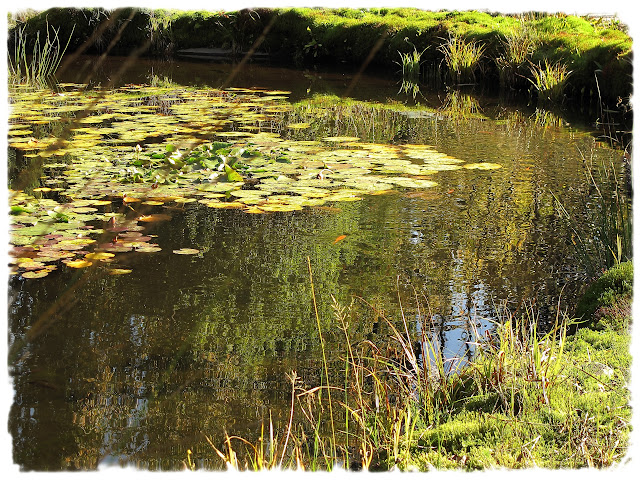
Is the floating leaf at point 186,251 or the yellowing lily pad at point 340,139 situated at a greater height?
the yellowing lily pad at point 340,139

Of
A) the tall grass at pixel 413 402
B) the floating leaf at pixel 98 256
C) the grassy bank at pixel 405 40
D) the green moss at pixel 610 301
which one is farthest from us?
the grassy bank at pixel 405 40

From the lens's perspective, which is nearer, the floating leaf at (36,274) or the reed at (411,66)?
the floating leaf at (36,274)

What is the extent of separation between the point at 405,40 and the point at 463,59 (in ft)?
5.86

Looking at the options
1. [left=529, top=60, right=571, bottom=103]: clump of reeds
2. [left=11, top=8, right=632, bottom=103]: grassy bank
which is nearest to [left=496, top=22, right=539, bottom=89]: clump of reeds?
[left=11, top=8, right=632, bottom=103]: grassy bank

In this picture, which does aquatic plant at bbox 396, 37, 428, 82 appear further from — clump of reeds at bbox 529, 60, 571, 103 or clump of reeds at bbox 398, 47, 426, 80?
clump of reeds at bbox 529, 60, 571, 103

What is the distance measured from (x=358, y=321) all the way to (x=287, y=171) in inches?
101

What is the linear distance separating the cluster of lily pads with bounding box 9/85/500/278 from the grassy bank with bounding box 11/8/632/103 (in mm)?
2183

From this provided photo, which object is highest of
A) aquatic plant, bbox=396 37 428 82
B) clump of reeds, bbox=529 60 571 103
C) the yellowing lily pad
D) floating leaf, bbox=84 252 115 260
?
aquatic plant, bbox=396 37 428 82

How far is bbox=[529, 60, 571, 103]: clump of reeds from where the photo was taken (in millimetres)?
9555

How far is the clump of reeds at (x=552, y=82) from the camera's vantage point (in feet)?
31.3

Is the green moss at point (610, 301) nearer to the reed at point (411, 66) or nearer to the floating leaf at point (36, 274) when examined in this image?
the floating leaf at point (36, 274)

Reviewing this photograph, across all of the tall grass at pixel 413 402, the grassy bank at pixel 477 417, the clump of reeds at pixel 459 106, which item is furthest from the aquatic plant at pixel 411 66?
the tall grass at pixel 413 402

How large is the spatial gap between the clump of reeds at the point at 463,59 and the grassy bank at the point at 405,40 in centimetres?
2

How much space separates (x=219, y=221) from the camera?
4.71m
